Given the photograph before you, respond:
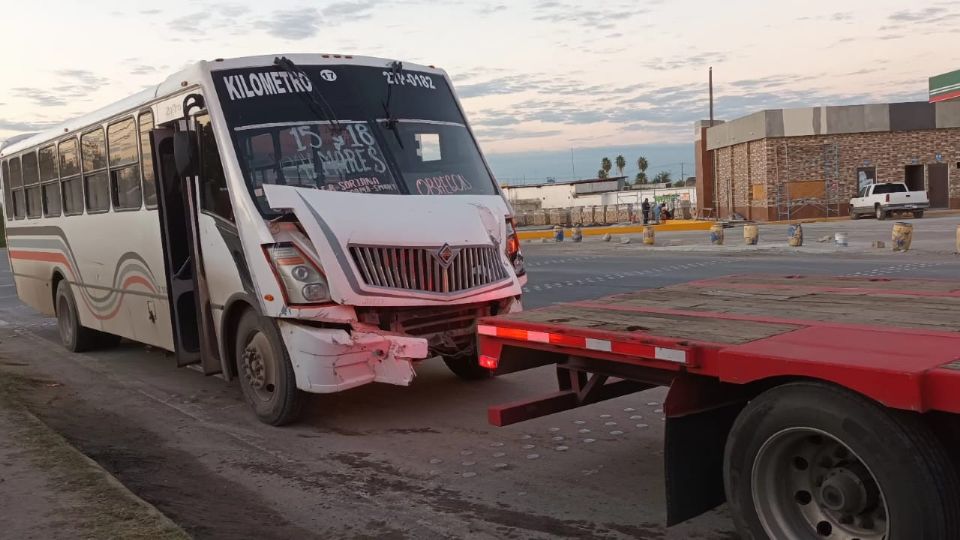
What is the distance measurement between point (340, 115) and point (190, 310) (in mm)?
2320

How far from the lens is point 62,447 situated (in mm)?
6109

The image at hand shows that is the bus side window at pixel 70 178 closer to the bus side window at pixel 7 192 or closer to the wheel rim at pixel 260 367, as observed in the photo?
the bus side window at pixel 7 192

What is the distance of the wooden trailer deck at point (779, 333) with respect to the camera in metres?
3.28

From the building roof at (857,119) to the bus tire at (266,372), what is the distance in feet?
136

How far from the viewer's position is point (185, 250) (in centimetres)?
805

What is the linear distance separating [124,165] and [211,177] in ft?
8.00

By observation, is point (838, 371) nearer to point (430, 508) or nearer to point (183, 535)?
point (430, 508)

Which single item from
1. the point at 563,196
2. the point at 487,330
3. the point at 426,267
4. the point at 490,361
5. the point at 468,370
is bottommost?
the point at 468,370

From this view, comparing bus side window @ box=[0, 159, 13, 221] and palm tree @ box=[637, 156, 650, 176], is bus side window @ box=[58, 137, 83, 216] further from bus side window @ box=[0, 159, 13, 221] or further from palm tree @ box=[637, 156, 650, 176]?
palm tree @ box=[637, 156, 650, 176]

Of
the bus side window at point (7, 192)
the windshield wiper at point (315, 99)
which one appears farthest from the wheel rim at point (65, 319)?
the windshield wiper at point (315, 99)

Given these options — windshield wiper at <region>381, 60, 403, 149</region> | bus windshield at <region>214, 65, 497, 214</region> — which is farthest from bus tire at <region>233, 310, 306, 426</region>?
windshield wiper at <region>381, 60, 403, 149</region>

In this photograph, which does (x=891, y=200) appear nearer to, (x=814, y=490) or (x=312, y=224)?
(x=312, y=224)

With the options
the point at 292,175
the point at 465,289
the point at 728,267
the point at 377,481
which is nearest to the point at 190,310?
the point at 292,175

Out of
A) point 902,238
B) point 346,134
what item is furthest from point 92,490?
point 902,238
